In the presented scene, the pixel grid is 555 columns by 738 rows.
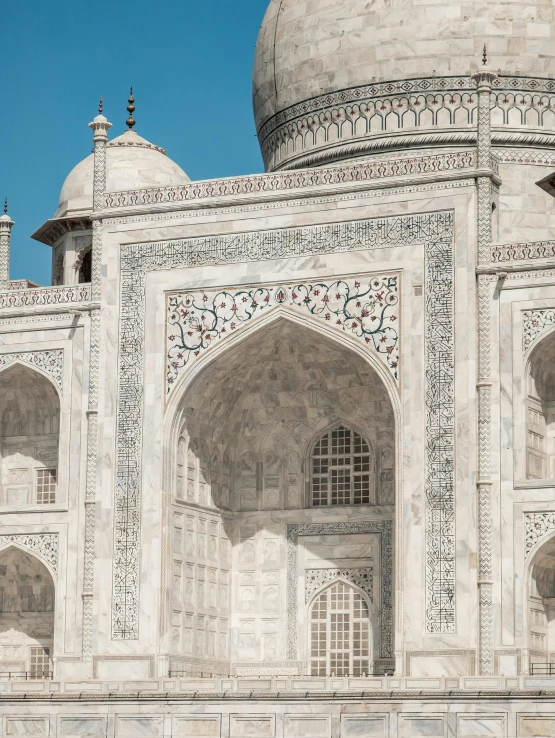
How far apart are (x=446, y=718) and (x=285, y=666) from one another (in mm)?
3903

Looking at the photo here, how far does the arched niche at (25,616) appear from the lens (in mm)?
20688

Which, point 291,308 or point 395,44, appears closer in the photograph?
point 291,308

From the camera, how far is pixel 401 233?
19016 millimetres

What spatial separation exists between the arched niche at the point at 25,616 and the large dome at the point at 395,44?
19.5 feet

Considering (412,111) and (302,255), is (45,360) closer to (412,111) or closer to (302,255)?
(302,255)

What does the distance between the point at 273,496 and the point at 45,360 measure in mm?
3073

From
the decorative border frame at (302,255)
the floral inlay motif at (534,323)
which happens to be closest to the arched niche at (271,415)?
the decorative border frame at (302,255)

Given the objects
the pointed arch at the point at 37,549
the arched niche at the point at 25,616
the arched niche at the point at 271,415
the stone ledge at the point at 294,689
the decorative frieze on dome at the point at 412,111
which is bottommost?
the stone ledge at the point at 294,689

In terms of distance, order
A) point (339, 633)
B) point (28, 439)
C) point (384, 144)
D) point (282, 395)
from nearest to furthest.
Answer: point (339, 633)
point (282, 395)
point (28, 439)
point (384, 144)

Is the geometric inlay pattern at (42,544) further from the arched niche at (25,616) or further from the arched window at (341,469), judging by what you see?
the arched window at (341,469)

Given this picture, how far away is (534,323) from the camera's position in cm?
1822

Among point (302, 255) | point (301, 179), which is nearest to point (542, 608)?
point (302, 255)

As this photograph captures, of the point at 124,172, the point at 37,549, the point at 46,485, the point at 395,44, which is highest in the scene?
the point at 395,44

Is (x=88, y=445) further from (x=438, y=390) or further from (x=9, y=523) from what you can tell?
(x=438, y=390)
